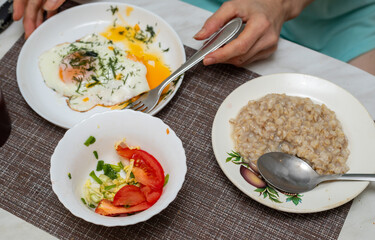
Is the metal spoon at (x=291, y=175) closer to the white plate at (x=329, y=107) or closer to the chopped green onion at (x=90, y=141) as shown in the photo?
the white plate at (x=329, y=107)

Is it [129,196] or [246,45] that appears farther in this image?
[246,45]

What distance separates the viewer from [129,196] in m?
1.33

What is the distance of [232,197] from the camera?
4.95 ft

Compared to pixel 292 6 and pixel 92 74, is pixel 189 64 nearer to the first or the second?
pixel 92 74

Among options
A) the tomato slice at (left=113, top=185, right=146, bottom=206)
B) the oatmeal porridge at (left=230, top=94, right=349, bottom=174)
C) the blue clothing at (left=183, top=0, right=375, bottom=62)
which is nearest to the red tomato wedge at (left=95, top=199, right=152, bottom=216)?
the tomato slice at (left=113, top=185, right=146, bottom=206)

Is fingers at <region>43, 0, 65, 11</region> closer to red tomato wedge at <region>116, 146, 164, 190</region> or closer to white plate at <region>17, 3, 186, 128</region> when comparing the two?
white plate at <region>17, 3, 186, 128</region>

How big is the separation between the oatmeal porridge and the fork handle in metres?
0.28

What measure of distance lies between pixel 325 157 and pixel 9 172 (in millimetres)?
1122

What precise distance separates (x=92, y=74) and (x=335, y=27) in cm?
129

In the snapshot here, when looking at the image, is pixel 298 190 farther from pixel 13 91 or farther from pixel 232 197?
pixel 13 91

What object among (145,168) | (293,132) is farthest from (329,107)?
(145,168)

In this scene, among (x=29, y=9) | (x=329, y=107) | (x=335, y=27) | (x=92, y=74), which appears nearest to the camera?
(x=329, y=107)

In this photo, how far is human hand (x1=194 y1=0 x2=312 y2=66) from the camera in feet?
5.49

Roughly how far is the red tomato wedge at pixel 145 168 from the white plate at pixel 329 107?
0.74 feet
